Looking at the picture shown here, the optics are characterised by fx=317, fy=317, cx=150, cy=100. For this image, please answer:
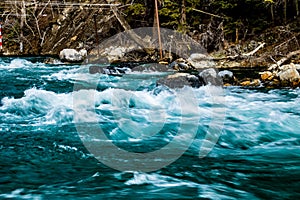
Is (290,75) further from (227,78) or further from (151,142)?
(151,142)

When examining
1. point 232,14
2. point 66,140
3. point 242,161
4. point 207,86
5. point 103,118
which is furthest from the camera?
point 232,14

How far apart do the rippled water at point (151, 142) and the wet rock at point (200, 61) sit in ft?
15.7

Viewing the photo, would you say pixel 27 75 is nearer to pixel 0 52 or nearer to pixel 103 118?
pixel 103 118

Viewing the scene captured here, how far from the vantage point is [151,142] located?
14.0ft

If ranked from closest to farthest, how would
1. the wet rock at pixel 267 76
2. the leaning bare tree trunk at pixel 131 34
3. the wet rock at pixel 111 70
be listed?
the wet rock at pixel 267 76 < the wet rock at pixel 111 70 < the leaning bare tree trunk at pixel 131 34

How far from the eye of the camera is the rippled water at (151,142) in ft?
9.29

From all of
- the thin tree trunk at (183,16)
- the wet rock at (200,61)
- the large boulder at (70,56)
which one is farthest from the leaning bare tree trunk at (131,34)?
the large boulder at (70,56)

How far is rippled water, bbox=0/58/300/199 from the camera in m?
2.83

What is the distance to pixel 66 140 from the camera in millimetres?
4090

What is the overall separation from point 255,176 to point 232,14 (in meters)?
Result: 14.2

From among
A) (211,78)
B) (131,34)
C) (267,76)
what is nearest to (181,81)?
(211,78)

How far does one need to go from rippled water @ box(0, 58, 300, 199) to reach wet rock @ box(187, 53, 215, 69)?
4.78 meters

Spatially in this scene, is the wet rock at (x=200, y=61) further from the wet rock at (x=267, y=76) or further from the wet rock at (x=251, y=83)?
the wet rock at (x=251, y=83)

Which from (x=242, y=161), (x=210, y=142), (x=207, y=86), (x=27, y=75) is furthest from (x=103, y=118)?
(x=27, y=75)
